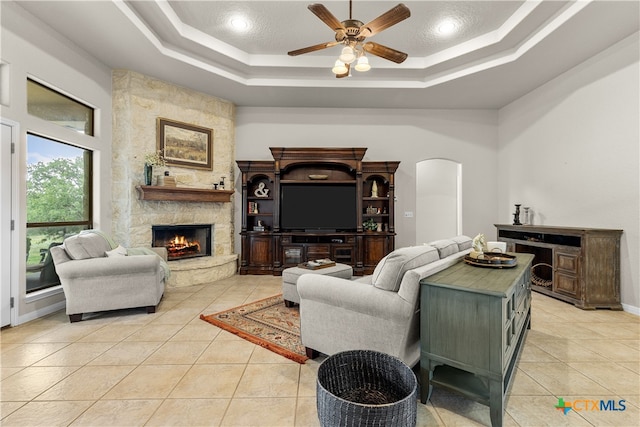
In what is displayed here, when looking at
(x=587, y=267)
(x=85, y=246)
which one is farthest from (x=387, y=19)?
(x=85, y=246)

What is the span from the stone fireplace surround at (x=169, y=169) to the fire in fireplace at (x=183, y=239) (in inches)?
4.8

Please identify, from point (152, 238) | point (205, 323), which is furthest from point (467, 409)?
point (152, 238)

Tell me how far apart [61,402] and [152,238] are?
310cm

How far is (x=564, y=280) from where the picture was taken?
145 inches

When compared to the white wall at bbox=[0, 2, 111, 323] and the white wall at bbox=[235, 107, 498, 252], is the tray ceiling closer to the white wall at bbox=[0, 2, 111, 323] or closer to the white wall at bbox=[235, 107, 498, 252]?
the white wall at bbox=[0, 2, 111, 323]

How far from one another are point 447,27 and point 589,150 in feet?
8.30

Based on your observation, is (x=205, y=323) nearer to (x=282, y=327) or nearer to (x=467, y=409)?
(x=282, y=327)

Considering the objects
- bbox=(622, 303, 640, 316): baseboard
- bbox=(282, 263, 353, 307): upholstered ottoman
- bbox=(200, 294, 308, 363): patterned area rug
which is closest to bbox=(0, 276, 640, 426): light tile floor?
bbox=(200, 294, 308, 363): patterned area rug

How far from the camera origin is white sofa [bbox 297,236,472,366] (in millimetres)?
1774

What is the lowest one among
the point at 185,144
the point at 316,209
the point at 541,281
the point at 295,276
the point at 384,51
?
the point at 541,281

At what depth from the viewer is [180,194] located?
4621mm

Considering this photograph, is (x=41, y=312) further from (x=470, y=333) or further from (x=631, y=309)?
(x=631, y=309)

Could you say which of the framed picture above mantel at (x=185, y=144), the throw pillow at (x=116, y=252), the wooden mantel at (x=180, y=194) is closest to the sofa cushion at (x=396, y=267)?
the throw pillow at (x=116, y=252)

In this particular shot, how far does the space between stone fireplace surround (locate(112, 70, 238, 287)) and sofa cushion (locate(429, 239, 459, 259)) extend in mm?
3627
